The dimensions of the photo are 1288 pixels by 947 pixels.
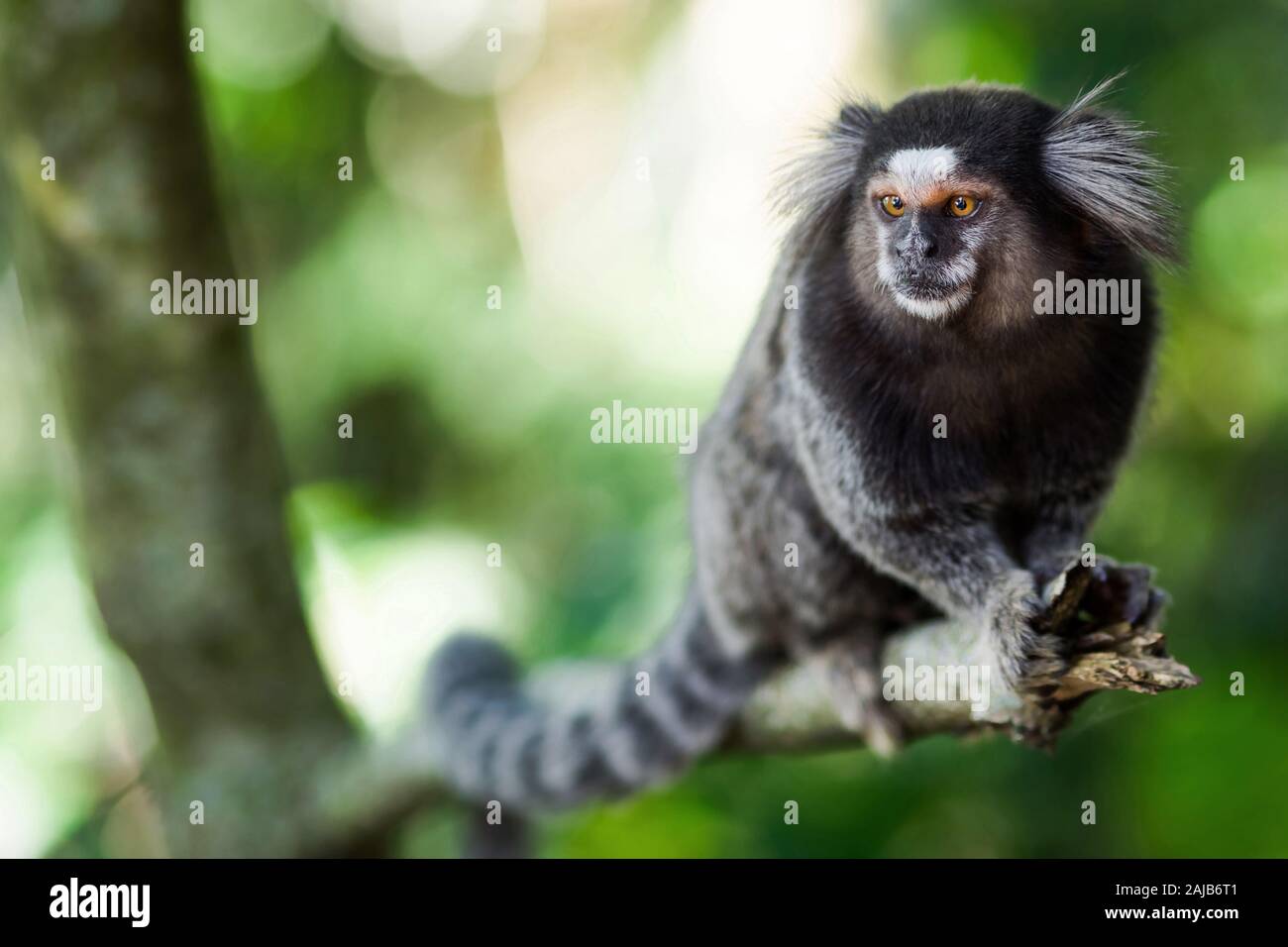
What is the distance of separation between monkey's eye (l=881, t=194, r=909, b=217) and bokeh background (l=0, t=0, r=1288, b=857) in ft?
1.59

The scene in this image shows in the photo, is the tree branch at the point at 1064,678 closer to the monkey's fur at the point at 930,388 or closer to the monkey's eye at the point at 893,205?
the monkey's fur at the point at 930,388

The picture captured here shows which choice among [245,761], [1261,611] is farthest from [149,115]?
[1261,611]

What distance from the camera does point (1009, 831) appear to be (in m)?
4.81

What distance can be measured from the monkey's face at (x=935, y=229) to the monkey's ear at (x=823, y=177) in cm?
27

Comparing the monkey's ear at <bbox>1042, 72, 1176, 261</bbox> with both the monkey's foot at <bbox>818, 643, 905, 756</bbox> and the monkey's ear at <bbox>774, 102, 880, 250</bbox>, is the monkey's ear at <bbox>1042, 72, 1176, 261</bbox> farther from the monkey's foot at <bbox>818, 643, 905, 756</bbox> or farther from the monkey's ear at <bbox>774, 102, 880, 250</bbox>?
the monkey's foot at <bbox>818, 643, 905, 756</bbox>

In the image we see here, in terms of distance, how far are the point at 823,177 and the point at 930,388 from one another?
0.59m

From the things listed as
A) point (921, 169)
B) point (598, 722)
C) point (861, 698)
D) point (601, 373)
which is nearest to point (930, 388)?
point (921, 169)

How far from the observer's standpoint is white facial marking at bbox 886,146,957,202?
228 cm

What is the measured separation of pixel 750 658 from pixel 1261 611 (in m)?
2.38

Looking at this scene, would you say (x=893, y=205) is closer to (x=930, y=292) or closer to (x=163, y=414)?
(x=930, y=292)

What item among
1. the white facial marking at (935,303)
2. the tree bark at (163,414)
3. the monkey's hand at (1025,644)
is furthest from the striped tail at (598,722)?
the white facial marking at (935,303)

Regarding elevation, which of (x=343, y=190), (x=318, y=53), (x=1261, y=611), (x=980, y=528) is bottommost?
(x=1261, y=611)

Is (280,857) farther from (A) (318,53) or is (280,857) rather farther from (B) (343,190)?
(A) (318,53)

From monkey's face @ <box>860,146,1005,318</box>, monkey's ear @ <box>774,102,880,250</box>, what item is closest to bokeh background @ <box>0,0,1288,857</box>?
monkey's ear @ <box>774,102,880,250</box>
